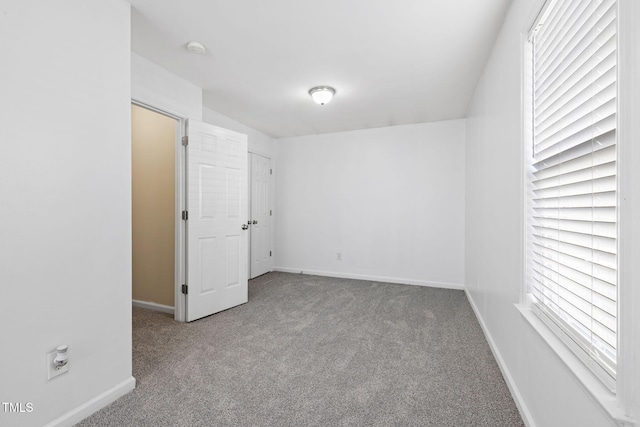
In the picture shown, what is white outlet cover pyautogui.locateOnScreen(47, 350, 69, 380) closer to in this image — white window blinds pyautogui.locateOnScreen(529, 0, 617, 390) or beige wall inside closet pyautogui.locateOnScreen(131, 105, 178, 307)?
beige wall inside closet pyautogui.locateOnScreen(131, 105, 178, 307)

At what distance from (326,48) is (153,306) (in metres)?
3.26

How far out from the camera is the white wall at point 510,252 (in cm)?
119

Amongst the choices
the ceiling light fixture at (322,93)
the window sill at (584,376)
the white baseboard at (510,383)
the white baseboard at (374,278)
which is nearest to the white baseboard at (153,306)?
the white baseboard at (374,278)

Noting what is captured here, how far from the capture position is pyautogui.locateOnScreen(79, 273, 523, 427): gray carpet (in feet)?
5.32

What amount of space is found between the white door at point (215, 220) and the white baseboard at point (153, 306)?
1.51 feet

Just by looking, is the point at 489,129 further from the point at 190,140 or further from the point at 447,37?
the point at 190,140

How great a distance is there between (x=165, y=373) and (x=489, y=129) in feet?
10.4

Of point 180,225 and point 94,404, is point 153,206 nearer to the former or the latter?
point 180,225

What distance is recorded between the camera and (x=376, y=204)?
468 cm

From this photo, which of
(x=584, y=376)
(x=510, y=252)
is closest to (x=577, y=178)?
(x=584, y=376)

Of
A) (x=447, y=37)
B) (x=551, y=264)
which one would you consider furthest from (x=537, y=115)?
(x=447, y=37)

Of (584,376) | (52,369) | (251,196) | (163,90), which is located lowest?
(52,369)

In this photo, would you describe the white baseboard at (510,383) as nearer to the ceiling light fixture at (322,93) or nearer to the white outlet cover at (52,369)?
the white outlet cover at (52,369)

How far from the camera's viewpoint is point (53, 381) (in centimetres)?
148
